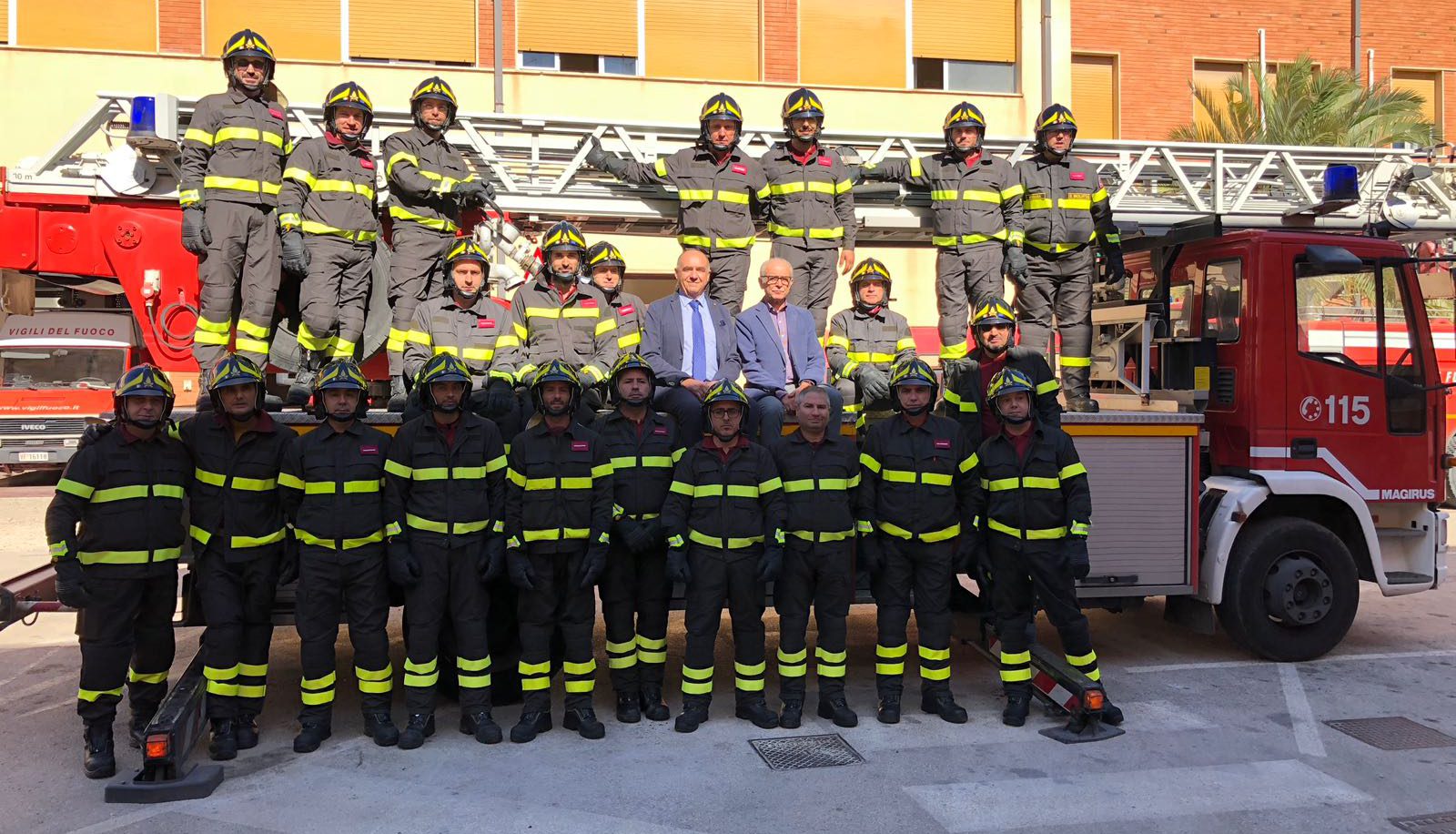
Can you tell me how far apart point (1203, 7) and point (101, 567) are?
2273cm

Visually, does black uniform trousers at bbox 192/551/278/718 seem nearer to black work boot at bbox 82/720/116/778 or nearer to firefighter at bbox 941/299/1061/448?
black work boot at bbox 82/720/116/778

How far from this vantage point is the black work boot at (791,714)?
5.46 m

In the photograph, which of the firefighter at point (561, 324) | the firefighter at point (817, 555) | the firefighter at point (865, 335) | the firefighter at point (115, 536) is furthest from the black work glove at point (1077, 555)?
the firefighter at point (115, 536)

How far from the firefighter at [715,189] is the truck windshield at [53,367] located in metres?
9.33

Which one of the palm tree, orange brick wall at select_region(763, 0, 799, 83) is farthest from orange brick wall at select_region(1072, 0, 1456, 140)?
orange brick wall at select_region(763, 0, 799, 83)

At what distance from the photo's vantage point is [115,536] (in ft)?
16.2

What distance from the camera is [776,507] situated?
5.49 metres

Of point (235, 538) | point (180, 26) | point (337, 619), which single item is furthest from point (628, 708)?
point (180, 26)

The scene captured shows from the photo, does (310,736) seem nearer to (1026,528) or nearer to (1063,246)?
(1026,528)

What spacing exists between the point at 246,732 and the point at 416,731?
0.82 meters

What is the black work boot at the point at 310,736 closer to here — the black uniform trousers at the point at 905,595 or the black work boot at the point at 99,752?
the black work boot at the point at 99,752

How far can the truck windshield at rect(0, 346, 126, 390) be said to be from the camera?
13.4 meters

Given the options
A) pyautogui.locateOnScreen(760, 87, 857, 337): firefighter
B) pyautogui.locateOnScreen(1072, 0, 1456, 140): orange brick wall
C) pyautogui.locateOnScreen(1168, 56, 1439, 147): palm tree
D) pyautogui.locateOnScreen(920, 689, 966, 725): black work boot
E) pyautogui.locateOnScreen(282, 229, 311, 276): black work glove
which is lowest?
pyautogui.locateOnScreen(920, 689, 966, 725): black work boot

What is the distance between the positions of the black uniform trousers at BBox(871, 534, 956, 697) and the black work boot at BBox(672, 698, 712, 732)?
3.04 ft
